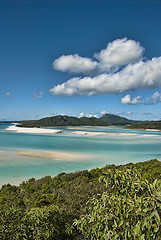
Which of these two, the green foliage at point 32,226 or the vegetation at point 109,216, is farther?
the green foliage at point 32,226

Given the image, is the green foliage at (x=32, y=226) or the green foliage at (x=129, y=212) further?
the green foliage at (x=32, y=226)

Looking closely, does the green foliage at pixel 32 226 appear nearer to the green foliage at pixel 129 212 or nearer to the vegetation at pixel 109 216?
the vegetation at pixel 109 216

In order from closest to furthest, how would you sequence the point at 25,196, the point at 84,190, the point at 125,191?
the point at 125,191
the point at 84,190
the point at 25,196

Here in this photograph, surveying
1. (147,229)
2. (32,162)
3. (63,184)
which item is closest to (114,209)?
(147,229)

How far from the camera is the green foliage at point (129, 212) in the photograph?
2699 mm

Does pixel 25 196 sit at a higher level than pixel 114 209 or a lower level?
lower

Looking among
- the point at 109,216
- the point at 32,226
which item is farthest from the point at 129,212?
the point at 32,226

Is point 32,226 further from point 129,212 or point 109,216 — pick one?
point 129,212

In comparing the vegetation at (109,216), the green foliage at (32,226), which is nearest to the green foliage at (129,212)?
the vegetation at (109,216)

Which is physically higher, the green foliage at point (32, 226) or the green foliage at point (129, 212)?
the green foliage at point (129, 212)

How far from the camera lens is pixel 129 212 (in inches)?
127

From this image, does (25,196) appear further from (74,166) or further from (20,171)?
(74,166)

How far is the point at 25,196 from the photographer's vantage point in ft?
38.9

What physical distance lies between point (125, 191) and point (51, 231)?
256 cm
